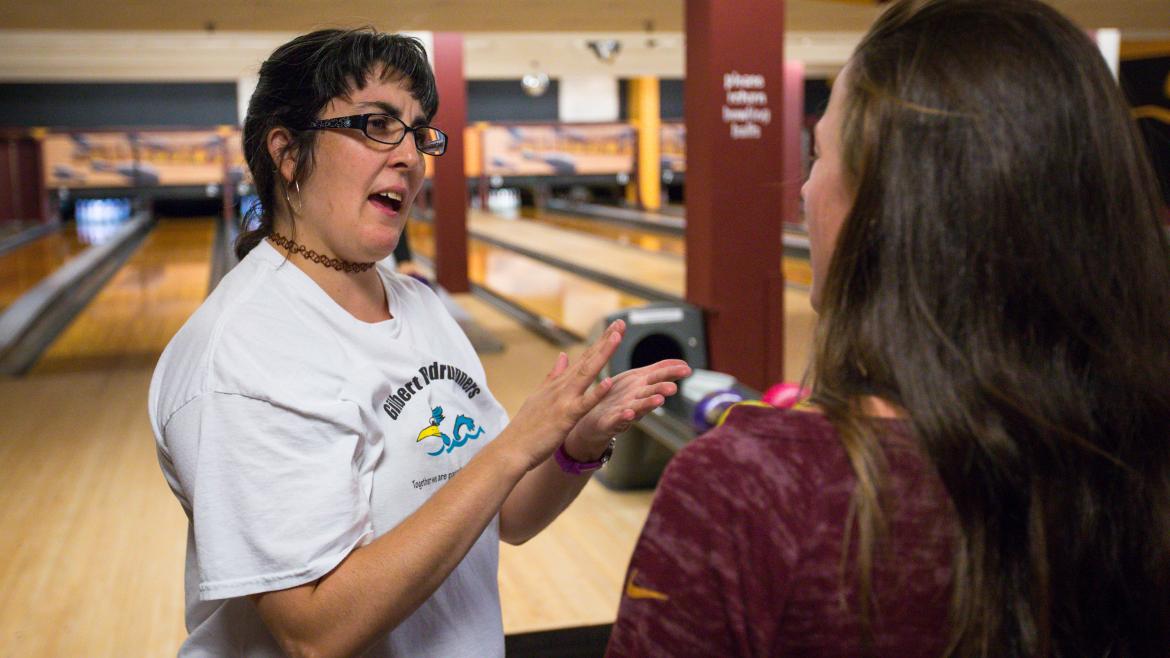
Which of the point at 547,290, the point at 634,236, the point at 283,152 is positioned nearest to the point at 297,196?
the point at 283,152

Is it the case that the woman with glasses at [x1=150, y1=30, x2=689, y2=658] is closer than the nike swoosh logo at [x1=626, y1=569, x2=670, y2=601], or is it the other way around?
the nike swoosh logo at [x1=626, y1=569, x2=670, y2=601]

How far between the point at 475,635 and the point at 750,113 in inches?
143

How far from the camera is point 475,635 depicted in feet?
3.70

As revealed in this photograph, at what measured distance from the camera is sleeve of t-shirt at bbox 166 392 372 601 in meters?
0.93

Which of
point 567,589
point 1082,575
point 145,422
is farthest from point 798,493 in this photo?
point 145,422

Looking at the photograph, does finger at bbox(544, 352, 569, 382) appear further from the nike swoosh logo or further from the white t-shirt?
the nike swoosh logo

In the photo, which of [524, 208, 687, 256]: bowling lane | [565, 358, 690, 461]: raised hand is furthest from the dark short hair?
[524, 208, 687, 256]: bowling lane

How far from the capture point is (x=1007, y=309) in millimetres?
611

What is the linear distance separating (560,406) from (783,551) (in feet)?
1.27

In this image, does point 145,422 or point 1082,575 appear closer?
point 1082,575

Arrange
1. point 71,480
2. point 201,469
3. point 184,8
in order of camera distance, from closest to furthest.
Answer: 1. point 201,469
2. point 71,480
3. point 184,8

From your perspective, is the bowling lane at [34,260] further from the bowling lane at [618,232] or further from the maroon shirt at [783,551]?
the maroon shirt at [783,551]

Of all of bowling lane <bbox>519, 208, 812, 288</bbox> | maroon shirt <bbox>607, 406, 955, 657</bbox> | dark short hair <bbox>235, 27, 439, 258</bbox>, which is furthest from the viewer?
bowling lane <bbox>519, 208, 812, 288</bbox>

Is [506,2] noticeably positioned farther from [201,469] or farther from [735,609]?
[735,609]
